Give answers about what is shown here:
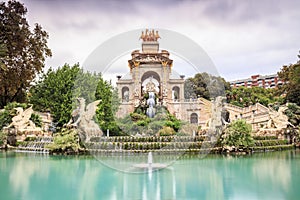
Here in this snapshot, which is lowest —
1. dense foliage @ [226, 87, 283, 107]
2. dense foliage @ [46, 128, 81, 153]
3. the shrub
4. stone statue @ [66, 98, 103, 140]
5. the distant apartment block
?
dense foliage @ [46, 128, 81, 153]

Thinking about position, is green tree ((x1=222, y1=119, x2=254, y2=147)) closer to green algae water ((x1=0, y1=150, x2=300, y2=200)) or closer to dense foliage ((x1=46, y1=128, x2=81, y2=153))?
green algae water ((x1=0, y1=150, x2=300, y2=200))

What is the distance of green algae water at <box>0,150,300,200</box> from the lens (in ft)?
21.5

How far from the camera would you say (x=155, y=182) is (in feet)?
26.0

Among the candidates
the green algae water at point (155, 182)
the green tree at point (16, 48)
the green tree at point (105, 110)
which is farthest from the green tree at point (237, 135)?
the green tree at point (16, 48)

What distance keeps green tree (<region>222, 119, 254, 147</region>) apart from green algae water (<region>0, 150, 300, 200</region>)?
3.47 m

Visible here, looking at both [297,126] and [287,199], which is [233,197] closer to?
[287,199]

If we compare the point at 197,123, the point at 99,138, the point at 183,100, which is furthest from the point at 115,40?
the point at 183,100

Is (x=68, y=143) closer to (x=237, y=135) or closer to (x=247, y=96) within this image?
(x=237, y=135)

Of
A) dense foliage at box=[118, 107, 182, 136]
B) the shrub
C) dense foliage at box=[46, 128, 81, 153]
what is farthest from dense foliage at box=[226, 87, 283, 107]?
dense foliage at box=[46, 128, 81, 153]

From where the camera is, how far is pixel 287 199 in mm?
5902

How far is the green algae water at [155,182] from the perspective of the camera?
6.54 m

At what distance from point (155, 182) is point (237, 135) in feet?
24.5

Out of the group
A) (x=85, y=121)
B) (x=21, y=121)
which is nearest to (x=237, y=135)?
(x=85, y=121)

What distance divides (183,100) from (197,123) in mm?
13523
